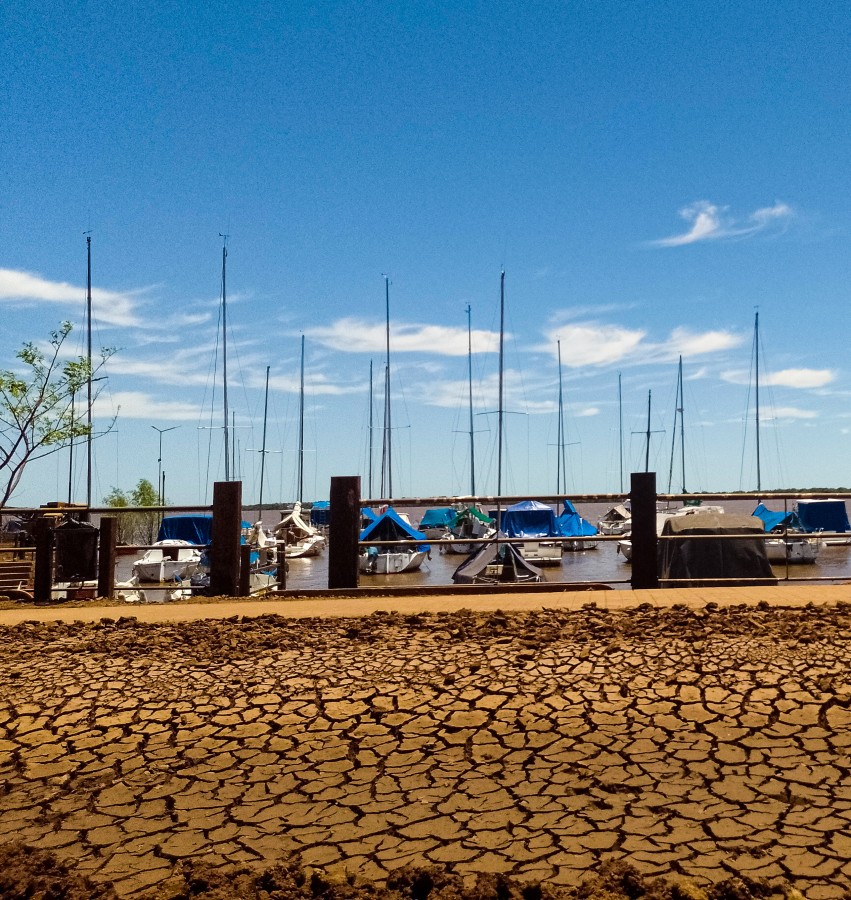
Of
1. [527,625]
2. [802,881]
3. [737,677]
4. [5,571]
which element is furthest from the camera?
[5,571]

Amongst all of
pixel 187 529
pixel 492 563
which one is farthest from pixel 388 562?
pixel 492 563

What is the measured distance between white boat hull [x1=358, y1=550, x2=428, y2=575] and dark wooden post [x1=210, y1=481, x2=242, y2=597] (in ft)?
82.6

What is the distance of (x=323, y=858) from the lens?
14.2 ft

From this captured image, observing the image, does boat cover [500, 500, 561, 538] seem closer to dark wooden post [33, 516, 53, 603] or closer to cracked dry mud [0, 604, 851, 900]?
dark wooden post [33, 516, 53, 603]

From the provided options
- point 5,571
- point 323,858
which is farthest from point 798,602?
point 5,571

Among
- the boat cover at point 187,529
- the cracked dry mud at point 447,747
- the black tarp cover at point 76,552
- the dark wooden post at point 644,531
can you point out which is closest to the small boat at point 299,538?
the boat cover at point 187,529

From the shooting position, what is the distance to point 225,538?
35.2 feet

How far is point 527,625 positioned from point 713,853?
10.9ft

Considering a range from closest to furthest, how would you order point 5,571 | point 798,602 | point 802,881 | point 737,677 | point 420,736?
point 802,881
point 420,736
point 737,677
point 798,602
point 5,571

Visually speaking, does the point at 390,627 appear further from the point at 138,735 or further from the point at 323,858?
the point at 323,858

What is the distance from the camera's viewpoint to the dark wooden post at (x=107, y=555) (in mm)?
11023

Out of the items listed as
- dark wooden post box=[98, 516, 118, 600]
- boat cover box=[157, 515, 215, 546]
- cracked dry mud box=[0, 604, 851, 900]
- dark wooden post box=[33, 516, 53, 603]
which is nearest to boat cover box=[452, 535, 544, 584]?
dark wooden post box=[98, 516, 118, 600]

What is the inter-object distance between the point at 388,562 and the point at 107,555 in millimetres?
25607

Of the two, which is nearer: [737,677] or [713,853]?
[713,853]
